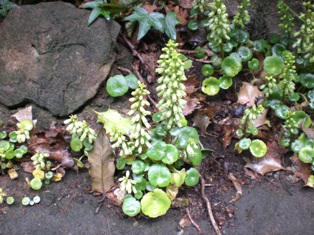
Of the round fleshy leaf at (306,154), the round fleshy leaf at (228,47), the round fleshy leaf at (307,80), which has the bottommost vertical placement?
the round fleshy leaf at (306,154)

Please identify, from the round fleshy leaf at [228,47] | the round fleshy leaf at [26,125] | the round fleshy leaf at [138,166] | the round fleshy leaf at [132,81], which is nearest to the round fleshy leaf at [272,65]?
the round fleshy leaf at [228,47]

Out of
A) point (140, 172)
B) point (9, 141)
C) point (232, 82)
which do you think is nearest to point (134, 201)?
point (140, 172)

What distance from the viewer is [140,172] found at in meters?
2.67

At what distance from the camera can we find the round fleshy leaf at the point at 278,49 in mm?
3377

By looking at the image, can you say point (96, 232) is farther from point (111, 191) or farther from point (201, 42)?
point (201, 42)

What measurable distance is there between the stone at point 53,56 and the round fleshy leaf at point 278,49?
1350 mm

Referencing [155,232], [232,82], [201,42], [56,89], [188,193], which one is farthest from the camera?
[201,42]

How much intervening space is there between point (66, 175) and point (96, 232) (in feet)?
1.64

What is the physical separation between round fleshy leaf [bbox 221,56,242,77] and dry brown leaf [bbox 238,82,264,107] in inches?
5.8

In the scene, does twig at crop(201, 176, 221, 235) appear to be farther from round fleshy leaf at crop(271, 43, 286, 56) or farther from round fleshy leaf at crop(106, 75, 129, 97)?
round fleshy leaf at crop(271, 43, 286, 56)

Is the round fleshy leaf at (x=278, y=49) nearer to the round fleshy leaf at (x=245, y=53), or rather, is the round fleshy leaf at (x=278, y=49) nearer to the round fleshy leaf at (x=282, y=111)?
the round fleshy leaf at (x=245, y=53)

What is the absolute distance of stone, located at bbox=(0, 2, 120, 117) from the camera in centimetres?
311

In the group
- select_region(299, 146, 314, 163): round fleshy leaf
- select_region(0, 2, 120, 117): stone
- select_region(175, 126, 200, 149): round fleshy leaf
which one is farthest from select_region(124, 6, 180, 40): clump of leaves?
select_region(299, 146, 314, 163): round fleshy leaf

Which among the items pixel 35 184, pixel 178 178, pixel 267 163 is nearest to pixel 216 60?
pixel 267 163
